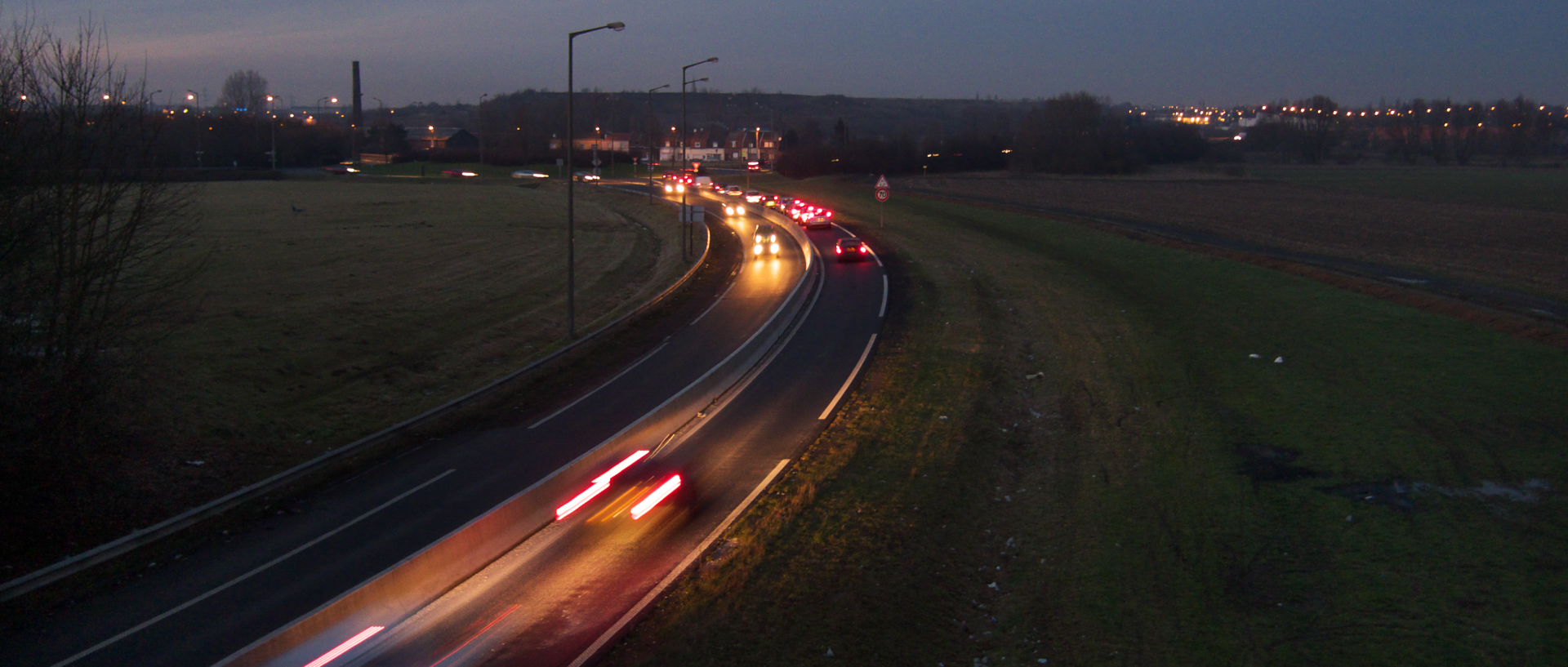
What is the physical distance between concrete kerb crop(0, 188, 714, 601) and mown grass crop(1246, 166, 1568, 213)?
7890 centimetres

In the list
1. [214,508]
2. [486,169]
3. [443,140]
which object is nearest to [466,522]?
[214,508]

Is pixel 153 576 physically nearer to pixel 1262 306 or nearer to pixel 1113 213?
pixel 1262 306

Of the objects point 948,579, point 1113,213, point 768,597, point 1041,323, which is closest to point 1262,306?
point 1041,323

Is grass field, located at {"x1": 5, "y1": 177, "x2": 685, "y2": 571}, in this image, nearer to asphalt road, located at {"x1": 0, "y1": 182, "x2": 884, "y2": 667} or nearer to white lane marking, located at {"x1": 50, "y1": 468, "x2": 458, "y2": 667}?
asphalt road, located at {"x1": 0, "y1": 182, "x2": 884, "y2": 667}

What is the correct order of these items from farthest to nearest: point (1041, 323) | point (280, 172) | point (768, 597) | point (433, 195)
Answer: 1. point (280, 172)
2. point (433, 195)
3. point (1041, 323)
4. point (768, 597)

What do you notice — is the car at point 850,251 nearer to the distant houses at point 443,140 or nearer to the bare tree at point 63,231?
the bare tree at point 63,231

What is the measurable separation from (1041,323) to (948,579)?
17701 millimetres

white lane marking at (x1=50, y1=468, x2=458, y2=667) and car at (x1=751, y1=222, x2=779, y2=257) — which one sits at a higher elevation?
car at (x1=751, y1=222, x2=779, y2=257)

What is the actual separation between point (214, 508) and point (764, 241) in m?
37.8

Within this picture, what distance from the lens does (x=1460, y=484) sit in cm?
1448

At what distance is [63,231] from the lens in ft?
45.1

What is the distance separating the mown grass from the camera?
78.7 meters

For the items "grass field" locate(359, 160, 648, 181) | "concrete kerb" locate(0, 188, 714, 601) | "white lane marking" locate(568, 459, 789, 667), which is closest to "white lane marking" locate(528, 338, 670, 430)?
"concrete kerb" locate(0, 188, 714, 601)

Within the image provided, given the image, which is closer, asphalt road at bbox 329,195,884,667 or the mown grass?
asphalt road at bbox 329,195,884,667
